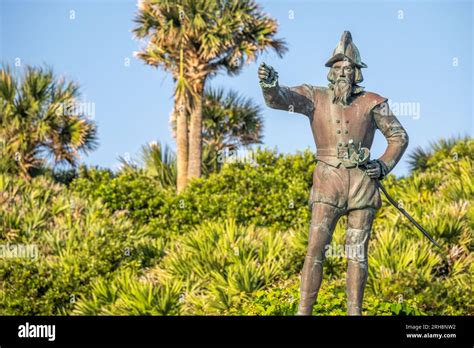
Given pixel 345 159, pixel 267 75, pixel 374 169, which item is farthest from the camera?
pixel 345 159

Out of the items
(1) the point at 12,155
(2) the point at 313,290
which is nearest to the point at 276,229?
(1) the point at 12,155

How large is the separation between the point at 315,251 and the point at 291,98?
1.28 m

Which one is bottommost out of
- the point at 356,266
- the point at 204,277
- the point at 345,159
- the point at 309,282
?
the point at 309,282

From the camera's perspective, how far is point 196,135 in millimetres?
27531

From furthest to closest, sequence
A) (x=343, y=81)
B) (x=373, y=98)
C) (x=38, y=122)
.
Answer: (x=38, y=122), (x=373, y=98), (x=343, y=81)

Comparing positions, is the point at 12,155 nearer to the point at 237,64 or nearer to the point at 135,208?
the point at 135,208

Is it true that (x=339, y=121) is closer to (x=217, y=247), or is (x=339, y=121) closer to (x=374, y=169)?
(x=374, y=169)

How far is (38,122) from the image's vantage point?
26031mm

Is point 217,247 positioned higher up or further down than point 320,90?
further down

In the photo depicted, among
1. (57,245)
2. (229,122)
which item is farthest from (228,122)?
(57,245)

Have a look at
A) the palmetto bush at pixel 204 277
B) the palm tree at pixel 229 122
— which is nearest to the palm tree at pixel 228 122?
the palm tree at pixel 229 122

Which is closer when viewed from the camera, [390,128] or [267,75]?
[267,75]

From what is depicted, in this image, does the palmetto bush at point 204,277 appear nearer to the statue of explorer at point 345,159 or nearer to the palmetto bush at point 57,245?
the palmetto bush at point 57,245
